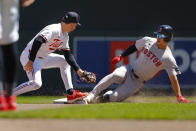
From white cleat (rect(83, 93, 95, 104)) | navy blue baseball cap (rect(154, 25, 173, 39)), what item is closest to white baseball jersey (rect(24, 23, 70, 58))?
white cleat (rect(83, 93, 95, 104))

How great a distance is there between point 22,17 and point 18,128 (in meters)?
6.41

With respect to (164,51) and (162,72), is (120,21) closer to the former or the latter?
(162,72)

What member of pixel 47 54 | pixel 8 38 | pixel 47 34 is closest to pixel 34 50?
pixel 47 34

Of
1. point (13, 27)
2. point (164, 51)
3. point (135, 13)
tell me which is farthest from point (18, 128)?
point (135, 13)

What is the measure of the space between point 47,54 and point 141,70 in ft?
4.56

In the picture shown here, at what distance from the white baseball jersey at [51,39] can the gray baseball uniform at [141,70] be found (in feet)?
2.79

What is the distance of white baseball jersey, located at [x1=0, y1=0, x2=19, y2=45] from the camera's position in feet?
15.5

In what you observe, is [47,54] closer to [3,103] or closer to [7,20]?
[3,103]

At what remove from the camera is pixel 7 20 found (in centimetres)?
471

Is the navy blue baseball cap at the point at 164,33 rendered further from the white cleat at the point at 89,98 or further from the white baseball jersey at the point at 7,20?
the white baseball jersey at the point at 7,20

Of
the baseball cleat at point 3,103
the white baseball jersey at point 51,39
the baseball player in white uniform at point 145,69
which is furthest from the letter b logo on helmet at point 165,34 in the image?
the baseball cleat at point 3,103

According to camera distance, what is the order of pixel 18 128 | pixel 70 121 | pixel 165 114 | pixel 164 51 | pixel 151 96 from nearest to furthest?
pixel 18 128
pixel 70 121
pixel 165 114
pixel 164 51
pixel 151 96

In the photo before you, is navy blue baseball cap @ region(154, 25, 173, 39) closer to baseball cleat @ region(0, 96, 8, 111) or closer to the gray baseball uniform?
the gray baseball uniform

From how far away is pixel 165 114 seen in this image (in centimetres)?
534
